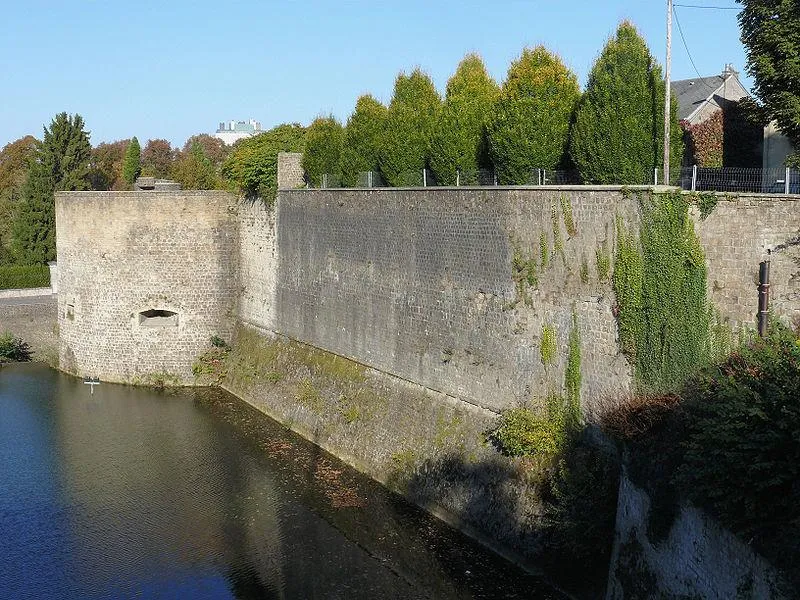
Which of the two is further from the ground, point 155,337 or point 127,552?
point 155,337

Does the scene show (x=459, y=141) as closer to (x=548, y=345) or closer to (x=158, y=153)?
(x=548, y=345)

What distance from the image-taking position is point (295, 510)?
14.8m

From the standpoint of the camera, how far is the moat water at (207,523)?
40.2 ft

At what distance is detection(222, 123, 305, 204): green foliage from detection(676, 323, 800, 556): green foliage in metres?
15.4

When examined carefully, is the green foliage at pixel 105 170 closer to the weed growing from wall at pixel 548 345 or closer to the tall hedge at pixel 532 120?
the tall hedge at pixel 532 120

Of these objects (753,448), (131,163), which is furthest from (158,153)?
(753,448)

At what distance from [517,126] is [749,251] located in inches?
232

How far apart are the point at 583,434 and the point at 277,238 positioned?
11.6 metres

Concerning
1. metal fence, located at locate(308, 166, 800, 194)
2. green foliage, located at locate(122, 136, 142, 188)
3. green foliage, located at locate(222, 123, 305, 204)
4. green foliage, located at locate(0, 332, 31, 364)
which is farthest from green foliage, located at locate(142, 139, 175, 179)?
metal fence, located at locate(308, 166, 800, 194)

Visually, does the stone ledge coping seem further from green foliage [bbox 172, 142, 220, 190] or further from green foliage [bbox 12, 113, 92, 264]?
green foliage [bbox 172, 142, 220, 190]

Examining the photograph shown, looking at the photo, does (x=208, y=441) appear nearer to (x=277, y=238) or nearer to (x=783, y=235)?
(x=277, y=238)

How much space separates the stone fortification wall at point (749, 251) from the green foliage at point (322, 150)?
1207 cm

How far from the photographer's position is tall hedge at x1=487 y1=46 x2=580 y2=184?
1606 cm

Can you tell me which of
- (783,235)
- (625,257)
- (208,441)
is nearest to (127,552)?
(208,441)
